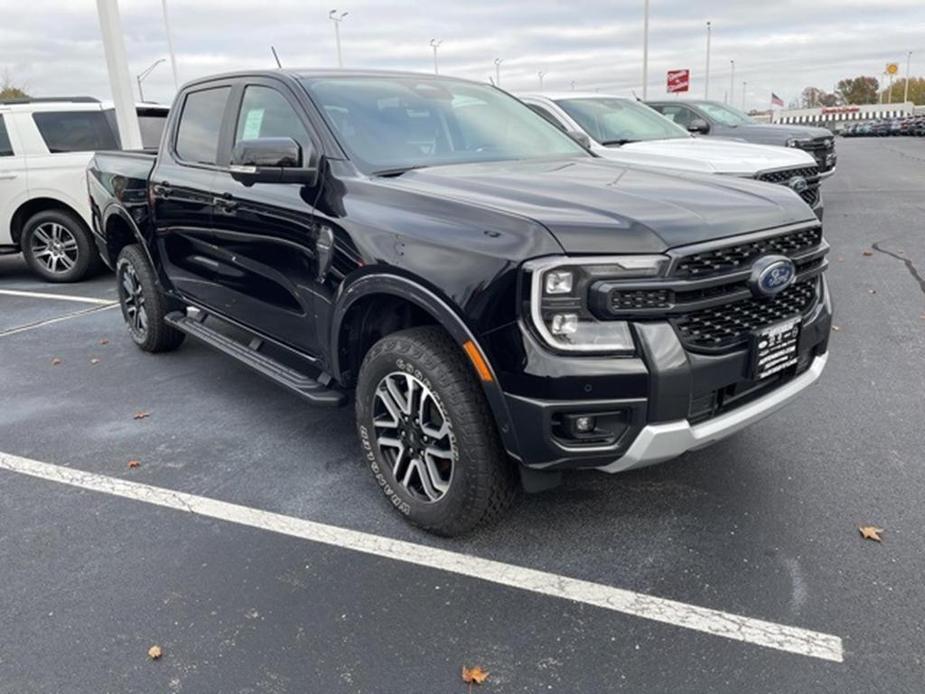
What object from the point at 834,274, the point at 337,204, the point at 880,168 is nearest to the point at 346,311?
the point at 337,204

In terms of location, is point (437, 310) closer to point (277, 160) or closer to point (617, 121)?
point (277, 160)

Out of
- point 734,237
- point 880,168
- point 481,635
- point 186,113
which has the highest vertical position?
point 186,113

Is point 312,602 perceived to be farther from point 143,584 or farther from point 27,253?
point 27,253

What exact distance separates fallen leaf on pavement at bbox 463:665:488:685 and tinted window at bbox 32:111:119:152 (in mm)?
8359

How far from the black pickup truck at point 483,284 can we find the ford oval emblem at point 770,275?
0.03ft

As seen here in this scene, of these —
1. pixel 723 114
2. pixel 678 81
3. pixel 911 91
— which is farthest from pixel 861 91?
pixel 723 114

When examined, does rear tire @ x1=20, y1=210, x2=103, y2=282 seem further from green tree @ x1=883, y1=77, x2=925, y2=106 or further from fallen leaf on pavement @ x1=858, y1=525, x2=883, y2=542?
green tree @ x1=883, y1=77, x2=925, y2=106

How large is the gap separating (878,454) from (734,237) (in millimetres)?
1695

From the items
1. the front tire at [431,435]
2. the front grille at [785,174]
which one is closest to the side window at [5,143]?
the front tire at [431,435]

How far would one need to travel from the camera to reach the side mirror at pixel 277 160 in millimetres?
3354

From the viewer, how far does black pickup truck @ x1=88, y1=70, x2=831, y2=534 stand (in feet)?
8.31

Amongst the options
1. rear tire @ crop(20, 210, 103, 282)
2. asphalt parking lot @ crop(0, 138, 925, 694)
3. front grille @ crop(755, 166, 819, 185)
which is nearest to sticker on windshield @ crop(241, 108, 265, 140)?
asphalt parking lot @ crop(0, 138, 925, 694)

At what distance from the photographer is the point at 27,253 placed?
8.84 m

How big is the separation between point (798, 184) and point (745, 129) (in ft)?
16.8
